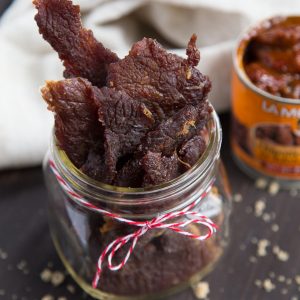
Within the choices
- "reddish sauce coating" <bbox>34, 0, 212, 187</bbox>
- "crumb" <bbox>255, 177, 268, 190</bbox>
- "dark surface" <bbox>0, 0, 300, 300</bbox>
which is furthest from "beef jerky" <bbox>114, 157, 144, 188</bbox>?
"crumb" <bbox>255, 177, 268, 190</bbox>

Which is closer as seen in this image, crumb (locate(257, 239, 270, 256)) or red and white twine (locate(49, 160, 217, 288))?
red and white twine (locate(49, 160, 217, 288))

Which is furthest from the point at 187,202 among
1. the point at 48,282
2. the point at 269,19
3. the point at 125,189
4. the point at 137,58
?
the point at 269,19

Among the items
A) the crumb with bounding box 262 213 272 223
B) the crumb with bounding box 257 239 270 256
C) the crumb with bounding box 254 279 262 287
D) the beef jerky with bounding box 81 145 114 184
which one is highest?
the beef jerky with bounding box 81 145 114 184

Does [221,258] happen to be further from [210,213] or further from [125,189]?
[125,189]

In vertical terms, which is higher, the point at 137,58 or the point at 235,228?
the point at 137,58

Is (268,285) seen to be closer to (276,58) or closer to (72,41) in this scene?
(276,58)

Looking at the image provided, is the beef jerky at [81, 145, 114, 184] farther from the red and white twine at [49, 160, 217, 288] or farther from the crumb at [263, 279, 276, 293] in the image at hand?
the crumb at [263, 279, 276, 293]

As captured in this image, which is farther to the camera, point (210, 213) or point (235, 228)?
point (235, 228)

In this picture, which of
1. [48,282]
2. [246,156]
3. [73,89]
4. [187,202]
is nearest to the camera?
[73,89]
